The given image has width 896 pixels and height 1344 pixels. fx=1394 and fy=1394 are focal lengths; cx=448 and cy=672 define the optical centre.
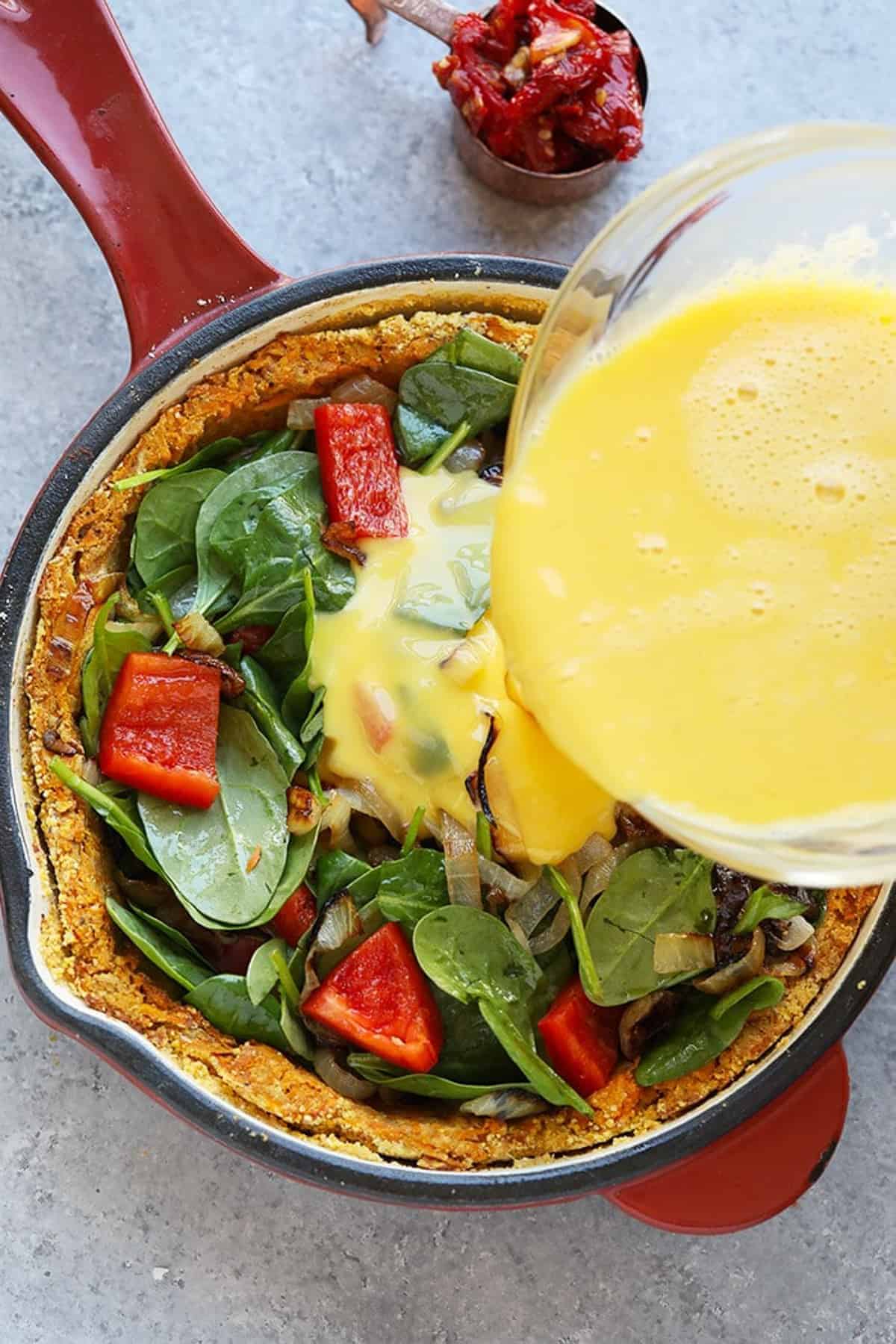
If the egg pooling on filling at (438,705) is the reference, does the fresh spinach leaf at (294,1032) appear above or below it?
below

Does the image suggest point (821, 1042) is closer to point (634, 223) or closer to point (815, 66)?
point (634, 223)

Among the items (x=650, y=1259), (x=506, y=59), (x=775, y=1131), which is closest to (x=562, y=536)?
(x=775, y=1131)

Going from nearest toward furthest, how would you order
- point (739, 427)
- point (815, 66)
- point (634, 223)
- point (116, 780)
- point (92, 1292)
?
point (739, 427), point (634, 223), point (116, 780), point (92, 1292), point (815, 66)

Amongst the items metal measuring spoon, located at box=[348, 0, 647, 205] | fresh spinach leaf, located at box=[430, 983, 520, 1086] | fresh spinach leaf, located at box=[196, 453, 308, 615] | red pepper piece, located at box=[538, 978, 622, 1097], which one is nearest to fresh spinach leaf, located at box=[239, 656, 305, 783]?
fresh spinach leaf, located at box=[196, 453, 308, 615]

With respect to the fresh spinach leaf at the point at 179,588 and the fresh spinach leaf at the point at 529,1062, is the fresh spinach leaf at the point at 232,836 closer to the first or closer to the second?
the fresh spinach leaf at the point at 179,588

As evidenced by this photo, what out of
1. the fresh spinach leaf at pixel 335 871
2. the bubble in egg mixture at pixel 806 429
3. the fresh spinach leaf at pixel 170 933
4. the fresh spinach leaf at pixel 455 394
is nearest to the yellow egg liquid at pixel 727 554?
the bubble in egg mixture at pixel 806 429

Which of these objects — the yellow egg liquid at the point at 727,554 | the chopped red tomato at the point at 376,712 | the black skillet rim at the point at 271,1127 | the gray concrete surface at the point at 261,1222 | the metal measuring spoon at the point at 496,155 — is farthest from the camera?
the metal measuring spoon at the point at 496,155

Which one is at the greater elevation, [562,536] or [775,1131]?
[562,536]
